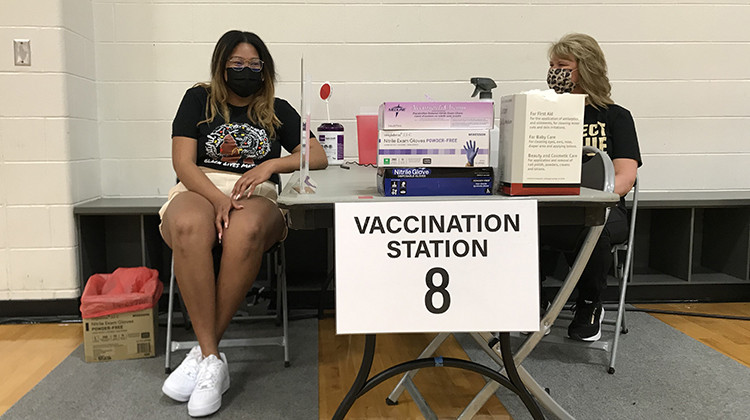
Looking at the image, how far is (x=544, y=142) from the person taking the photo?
3.94 ft

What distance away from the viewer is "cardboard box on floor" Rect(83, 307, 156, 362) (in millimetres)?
2125

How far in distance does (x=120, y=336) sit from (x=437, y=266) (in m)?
1.53

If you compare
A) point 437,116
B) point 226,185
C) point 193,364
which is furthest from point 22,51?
point 437,116

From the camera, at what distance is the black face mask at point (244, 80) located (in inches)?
82.9

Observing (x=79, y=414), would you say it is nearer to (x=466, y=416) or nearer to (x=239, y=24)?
(x=466, y=416)

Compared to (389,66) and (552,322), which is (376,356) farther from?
(389,66)

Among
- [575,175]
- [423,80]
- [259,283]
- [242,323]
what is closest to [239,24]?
[423,80]

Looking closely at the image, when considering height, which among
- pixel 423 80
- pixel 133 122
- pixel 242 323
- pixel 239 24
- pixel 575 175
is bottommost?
pixel 242 323

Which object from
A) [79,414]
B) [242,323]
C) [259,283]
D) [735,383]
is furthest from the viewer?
[259,283]

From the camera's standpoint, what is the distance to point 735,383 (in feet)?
6.35

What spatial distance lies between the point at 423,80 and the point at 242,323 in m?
1.55

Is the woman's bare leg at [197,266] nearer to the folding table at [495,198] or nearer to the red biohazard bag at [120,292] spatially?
the red biohazard bag at [120,292]

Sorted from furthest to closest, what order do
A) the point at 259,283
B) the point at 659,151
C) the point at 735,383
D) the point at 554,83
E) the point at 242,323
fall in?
the point at 659,151, the point at 259,283, the point at 242,323, the point at 554,83, the point at 735,383

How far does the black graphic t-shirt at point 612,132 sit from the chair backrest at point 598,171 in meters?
0.39
